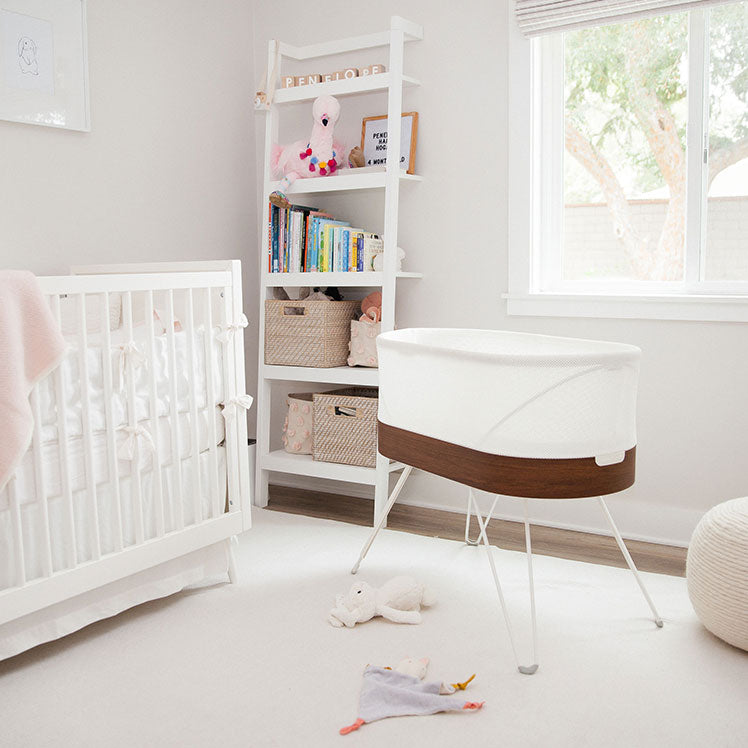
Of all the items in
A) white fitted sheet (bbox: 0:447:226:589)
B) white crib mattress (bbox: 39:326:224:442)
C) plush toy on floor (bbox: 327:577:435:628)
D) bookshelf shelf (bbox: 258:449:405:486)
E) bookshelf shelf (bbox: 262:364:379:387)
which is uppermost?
white crib mattress (bbox: 39:326:224:442)

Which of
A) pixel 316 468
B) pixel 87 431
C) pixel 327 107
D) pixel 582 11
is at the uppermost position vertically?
pixel 582 11

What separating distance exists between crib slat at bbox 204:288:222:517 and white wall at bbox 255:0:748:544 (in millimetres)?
1031

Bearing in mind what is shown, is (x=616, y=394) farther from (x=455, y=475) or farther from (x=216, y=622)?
(x=216, y=622)

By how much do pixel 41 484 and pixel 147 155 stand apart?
152 centimetres

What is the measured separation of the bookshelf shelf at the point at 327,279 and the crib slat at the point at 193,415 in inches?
31.8

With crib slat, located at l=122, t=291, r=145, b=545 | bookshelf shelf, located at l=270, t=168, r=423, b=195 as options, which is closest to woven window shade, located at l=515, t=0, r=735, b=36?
bookshelf shelf, located at l=270, t=168, r=423, b=195

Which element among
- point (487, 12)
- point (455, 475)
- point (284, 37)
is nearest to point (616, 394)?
point (455, 475)

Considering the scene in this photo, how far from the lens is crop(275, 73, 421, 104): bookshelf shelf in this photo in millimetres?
2734

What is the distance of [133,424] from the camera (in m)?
1.92

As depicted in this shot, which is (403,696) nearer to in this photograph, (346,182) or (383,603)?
(383,603)

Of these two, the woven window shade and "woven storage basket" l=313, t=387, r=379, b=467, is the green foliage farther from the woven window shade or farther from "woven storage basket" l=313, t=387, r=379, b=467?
"woven storage basket" l=313, t=387, r=379, b=467

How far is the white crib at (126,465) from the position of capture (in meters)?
1.73

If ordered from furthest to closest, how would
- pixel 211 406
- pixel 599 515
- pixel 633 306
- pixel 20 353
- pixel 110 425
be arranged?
pixel 599 515 → pixel 633 306 → pixel 211 406 → pixel 110 425 → pixel 20 353

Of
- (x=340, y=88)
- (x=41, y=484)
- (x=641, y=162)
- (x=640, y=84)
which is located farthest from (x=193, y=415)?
(x=640, y=84)
